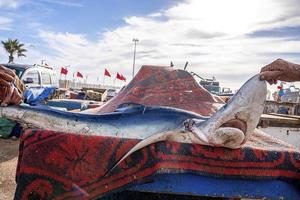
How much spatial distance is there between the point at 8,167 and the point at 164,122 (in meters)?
4.03

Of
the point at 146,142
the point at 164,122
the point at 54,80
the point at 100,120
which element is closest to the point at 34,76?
the point at 54,80

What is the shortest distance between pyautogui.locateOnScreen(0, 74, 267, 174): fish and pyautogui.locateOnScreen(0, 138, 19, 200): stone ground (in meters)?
2.41

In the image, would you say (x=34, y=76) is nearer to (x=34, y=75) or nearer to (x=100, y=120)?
(x=34, y=75)

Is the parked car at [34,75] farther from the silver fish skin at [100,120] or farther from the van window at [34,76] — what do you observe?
the silver fish skin at [100,120]

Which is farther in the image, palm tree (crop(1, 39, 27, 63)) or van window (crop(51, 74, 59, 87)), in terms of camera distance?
palm tree (crop(1, 39, 27, 63))

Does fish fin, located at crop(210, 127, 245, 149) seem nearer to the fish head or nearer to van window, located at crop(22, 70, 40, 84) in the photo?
the fish head

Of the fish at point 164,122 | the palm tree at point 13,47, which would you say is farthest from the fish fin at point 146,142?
the palm tree at point 13,47

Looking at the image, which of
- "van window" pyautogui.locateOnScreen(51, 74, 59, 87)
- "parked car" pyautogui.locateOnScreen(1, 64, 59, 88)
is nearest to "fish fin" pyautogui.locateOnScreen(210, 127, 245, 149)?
"parked car" pyautogui.locateOnScreen(1, 64, 59, 88)

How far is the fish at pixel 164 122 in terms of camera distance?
191 cm

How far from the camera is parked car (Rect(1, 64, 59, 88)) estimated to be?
1062cm

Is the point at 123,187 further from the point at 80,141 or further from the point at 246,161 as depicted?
the point at 246,161

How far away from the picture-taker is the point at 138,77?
3213 millimetres

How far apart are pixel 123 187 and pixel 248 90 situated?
2.88ft

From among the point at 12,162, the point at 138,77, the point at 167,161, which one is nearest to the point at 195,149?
the point at 167,161
